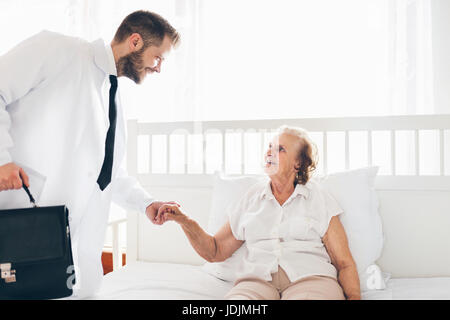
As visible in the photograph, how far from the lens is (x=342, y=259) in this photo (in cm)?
119

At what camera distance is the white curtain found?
1.79 metres

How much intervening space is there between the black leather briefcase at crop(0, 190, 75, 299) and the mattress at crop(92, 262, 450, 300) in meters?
0.26

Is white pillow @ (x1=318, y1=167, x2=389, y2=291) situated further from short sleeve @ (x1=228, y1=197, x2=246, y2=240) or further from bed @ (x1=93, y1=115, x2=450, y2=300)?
short sleeve @ (x1=228, y1=197, x2=246, y2=240)

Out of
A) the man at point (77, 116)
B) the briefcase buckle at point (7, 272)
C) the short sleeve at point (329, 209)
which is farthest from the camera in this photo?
the short sleeve at point (329, 209)

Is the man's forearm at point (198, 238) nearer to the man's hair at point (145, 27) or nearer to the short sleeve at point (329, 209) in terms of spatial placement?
the short sleeve at point (329, 209)

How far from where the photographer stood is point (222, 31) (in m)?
2.08

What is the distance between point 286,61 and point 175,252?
46.2 inches

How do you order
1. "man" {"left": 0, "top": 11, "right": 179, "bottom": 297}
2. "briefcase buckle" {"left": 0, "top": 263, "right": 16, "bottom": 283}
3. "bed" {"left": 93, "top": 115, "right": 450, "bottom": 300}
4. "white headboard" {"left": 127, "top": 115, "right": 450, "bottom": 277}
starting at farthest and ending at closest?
"white headboard" {"left": 127, "top": 115, "right": 450, "bottom": 277} → "bed" {"left": 93, "top": 115, "right": 450, "bottom": 300} → "man" {"left": 0, "top": 11, "right": 179, "bottom": 297} → "briefcase buckle" {"left": 0, "top": 263, "right": 16, "bottom": 283}

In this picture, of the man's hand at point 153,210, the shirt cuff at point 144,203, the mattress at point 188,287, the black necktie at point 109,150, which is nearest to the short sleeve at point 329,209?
the mattress at point 188,287

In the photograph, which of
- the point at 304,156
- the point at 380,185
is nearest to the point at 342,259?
the point at 304,156

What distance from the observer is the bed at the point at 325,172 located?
133cm

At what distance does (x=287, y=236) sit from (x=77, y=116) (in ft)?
2.70

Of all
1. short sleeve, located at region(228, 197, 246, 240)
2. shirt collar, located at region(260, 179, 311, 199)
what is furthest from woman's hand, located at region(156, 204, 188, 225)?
shirt collar, located at region(260, 179, 311, 199)

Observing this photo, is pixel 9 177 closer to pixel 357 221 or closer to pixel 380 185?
pixel 357 221
